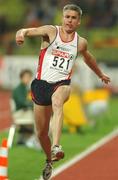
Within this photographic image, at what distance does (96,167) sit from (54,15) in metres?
20.5

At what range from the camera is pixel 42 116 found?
9625mm

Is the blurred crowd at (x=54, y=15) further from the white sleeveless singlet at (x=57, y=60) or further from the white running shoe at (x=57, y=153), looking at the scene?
the white running shoe at (x=57, y=153)

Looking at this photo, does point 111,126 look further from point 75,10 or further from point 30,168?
point 75,10

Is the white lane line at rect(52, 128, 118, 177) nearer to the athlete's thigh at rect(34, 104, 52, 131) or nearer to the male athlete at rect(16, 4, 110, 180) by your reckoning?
the athlete's thigh at rect(34, 104, 52, 131)

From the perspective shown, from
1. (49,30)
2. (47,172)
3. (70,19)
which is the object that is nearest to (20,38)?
(49,30)

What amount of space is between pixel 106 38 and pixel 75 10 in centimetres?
2204

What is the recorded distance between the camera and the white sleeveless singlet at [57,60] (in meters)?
9.49

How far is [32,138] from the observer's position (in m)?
14.8

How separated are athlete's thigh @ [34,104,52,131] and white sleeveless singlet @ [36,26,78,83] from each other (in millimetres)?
358

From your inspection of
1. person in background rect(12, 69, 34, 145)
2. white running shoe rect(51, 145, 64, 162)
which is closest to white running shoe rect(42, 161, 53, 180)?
white running shoe rect(51, 145, 64, 162)

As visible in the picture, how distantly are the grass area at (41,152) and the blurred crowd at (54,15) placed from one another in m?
11.8

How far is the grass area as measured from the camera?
1152 centimetres

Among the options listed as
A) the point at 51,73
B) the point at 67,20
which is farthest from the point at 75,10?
the point at 51,73

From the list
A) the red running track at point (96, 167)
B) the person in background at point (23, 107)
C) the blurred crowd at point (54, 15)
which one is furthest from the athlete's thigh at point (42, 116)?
the blurred crowd at point (54, 15)
